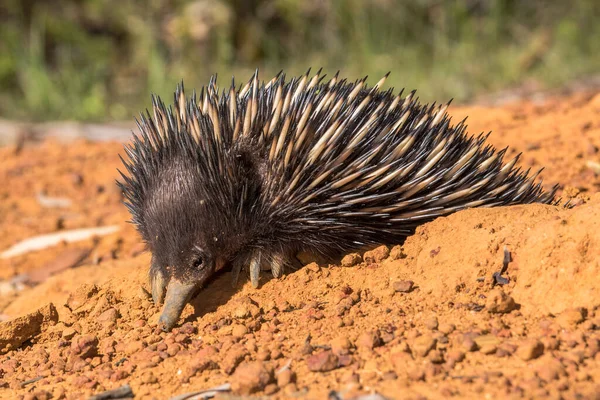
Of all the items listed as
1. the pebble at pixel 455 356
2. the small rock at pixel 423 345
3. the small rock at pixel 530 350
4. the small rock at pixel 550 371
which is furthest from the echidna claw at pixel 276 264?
the small rock at pixel 550 371

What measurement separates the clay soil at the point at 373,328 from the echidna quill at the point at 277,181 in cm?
13

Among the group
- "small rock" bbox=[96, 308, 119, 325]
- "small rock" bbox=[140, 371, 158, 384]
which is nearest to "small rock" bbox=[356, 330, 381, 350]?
"small rock" bbox=[140, 371, 158, 384]

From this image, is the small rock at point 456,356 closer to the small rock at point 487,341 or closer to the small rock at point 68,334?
the small rock at point 487,341

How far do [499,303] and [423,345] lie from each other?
380mm

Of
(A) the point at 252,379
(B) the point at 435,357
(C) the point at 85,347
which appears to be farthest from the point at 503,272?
(C) the point at 85,347

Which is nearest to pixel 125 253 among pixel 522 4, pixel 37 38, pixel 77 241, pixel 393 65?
pixel 77 241

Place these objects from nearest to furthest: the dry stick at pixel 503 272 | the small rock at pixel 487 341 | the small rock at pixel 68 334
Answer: the small rock at pixel 487 341, the dry stick at pixel 503 272, the small rock at pixel 68 334

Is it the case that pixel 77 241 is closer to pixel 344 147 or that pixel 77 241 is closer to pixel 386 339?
pixel 344 147

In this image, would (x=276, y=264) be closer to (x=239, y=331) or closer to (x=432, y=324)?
(x=239, y=331)

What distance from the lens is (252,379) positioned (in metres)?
2.34

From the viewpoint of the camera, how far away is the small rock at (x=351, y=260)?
3.17 metres

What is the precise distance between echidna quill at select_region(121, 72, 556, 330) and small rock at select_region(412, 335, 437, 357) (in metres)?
0.81

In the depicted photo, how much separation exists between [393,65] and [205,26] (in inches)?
96.3

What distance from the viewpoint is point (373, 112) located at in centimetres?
327
